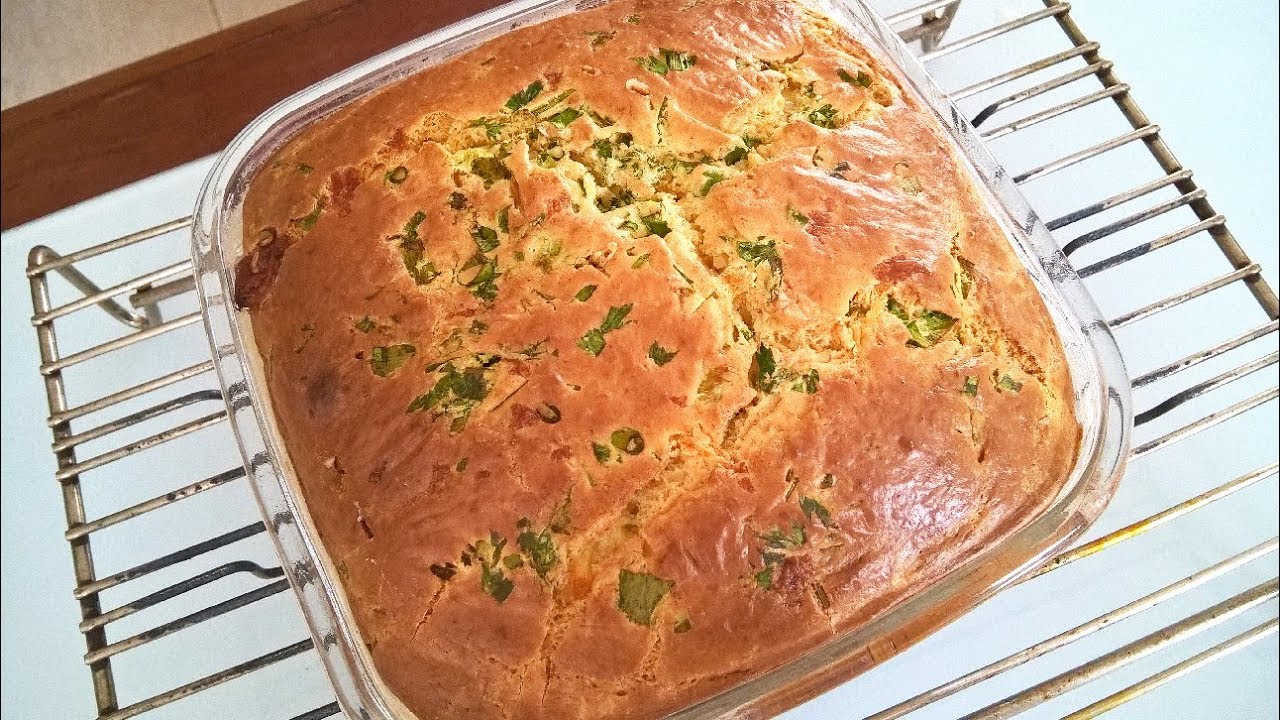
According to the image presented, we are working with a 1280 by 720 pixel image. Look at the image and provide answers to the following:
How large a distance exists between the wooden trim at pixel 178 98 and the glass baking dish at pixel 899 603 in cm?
40

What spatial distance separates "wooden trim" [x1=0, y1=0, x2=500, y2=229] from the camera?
1691 millimetres

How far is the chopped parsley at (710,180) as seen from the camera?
3.79 feet

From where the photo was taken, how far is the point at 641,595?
3.35ft

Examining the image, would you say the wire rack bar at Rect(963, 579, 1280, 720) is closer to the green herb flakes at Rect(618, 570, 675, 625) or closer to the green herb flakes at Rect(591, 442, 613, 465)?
the green herb flakes at Rect(618, 570, 675, 625)

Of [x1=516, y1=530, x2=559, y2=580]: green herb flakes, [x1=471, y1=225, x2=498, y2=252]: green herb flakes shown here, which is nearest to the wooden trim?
[x1=471, y1=225, x2=498, y2=252]: green herb flakes

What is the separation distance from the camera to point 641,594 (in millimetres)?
1022

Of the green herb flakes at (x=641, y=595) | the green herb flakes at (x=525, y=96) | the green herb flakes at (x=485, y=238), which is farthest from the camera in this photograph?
the green herb flakes at (x=525, y=96)

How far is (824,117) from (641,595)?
66cm

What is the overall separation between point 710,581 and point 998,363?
44cm

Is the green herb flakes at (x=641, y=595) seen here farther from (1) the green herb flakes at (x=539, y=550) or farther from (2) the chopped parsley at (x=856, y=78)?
(2) the chopped parsley at (x=856, y=78)

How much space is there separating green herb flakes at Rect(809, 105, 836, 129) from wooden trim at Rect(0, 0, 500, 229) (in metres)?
0.83

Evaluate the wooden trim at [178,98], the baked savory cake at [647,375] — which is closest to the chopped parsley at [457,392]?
the baked savory cake at [647,375]

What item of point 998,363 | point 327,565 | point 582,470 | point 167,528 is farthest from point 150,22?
point 998,363

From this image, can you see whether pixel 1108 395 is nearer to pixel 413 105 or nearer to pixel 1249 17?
pixel 413 105
